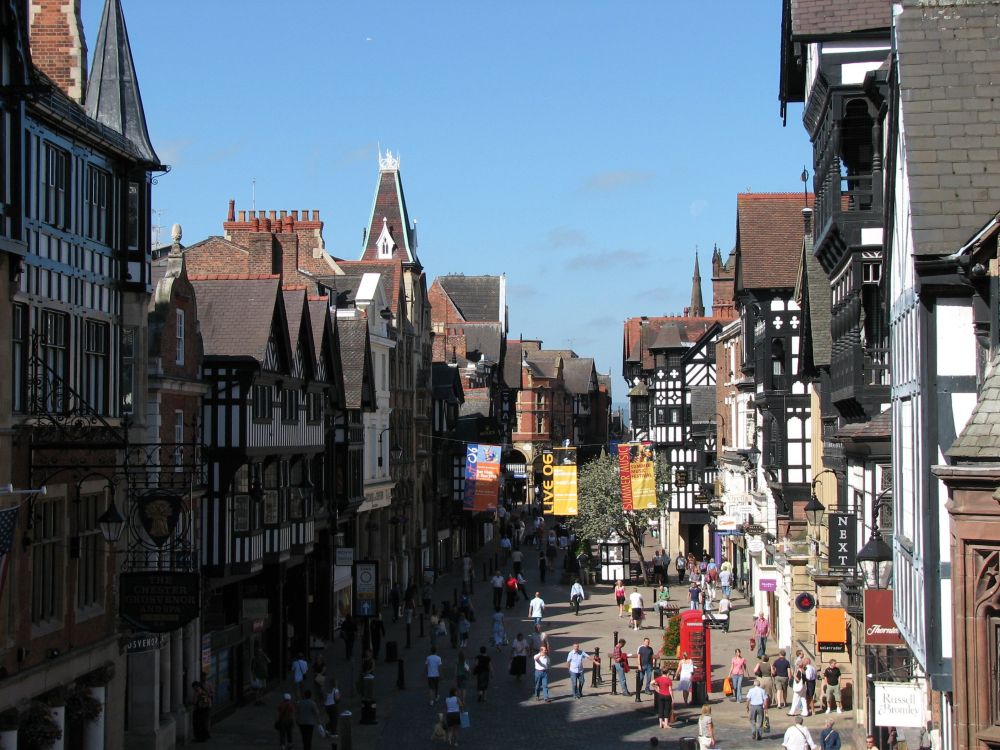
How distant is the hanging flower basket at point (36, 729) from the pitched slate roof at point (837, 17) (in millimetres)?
17911

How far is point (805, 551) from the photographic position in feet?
124

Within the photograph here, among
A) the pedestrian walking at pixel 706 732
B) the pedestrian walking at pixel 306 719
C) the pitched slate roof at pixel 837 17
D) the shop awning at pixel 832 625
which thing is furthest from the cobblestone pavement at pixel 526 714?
the pitched slate roof at pixel 837 17

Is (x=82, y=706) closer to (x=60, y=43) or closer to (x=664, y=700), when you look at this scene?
(x=60, y=43)

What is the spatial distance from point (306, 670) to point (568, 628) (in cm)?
1371

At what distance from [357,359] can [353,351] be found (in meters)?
0.44

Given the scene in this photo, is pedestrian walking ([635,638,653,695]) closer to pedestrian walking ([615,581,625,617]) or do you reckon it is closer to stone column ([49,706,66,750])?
pedestrian walking ([615,581,625,617])

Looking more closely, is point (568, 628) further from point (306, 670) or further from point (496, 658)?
point (306, 670)

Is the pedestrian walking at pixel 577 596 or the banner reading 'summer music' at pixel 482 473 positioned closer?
the pedestrian walking at pixel 577 596

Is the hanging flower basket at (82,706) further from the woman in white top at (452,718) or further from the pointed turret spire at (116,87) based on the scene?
the pointed turret spire at (116,87)

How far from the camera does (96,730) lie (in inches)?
886

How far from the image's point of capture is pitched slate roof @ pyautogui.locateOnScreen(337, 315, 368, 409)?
4703 centimetres

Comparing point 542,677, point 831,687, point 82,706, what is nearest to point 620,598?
point 542,677

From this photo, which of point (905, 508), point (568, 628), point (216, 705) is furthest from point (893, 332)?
point (568, 628)

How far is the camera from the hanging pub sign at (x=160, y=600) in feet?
69.7
